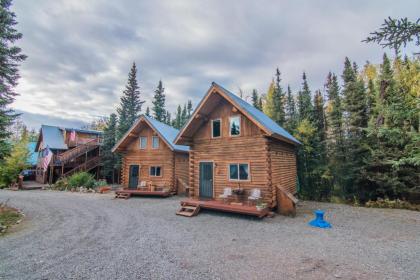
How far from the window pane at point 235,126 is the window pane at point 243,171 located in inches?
70.9

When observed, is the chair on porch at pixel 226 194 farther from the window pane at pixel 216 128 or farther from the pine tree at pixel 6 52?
the pine tree at pixel 6 52

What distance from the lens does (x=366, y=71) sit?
2431cm

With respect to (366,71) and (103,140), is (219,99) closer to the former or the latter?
(103,140)

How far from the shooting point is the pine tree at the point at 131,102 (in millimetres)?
27350

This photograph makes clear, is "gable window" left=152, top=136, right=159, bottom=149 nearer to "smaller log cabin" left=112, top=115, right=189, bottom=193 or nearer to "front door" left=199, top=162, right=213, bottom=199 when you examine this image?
"smaller log cabin" left=112, top=115, right=189, bottom=193

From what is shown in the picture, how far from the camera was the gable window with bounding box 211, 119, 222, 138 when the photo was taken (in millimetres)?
11086

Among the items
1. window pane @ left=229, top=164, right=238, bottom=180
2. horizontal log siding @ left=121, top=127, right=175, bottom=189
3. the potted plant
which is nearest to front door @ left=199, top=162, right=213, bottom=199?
window pane @ left=229, top=164, right=238, bottom=180

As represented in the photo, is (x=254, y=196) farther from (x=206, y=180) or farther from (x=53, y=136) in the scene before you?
(x=53, y=136)

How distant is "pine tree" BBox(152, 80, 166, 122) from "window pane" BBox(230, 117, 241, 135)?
83.6 feet

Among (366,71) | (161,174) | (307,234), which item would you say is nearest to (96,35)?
(161,174)

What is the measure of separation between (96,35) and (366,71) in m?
29.7

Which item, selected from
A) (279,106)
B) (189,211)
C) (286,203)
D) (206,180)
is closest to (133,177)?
(206,180)

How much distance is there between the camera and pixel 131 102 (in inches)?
1153

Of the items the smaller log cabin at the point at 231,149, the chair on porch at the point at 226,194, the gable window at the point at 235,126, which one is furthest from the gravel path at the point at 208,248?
the gable window at the point at 235,126
